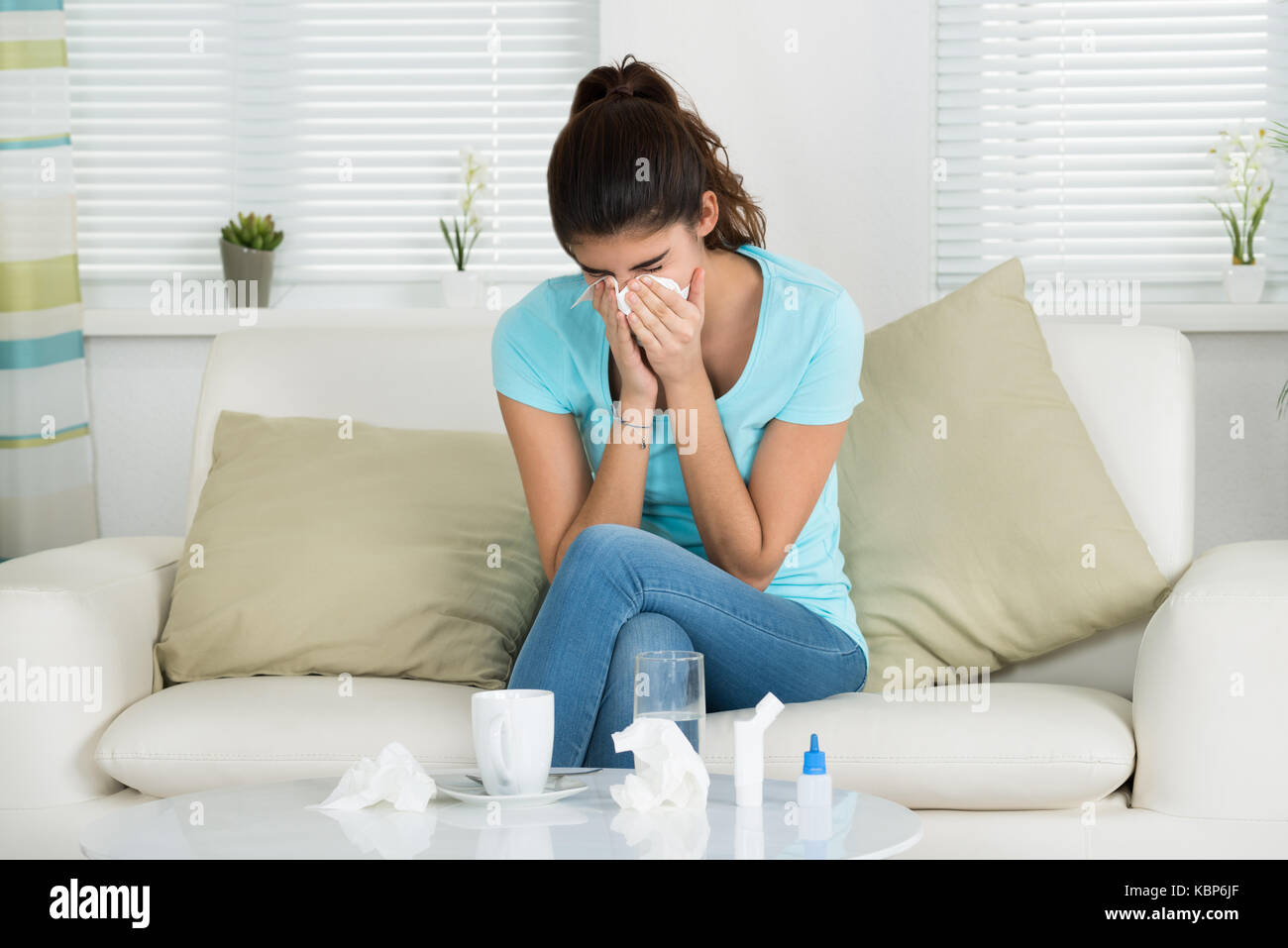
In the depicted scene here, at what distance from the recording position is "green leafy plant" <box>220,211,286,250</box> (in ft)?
9.04

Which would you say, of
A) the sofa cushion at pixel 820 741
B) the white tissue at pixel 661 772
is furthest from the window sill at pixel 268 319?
the white tissue at pixel 661 772

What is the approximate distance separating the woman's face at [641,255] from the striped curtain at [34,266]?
154 cm

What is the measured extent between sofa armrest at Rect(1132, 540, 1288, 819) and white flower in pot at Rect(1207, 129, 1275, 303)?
1291 millimetres

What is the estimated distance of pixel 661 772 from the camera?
1089 mm

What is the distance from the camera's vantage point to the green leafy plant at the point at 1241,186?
2633 mm

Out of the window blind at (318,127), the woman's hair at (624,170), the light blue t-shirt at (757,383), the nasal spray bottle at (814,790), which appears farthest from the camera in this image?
the window blind at (318,127)

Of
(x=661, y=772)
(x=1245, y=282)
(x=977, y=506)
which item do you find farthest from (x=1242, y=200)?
(x=661, y=772)

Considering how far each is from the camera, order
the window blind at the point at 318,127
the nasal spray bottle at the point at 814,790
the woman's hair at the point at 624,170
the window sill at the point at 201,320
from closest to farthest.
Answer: the nasal spray bottle at the point at 814,790
the woman's hair at the point at 624,170
the window sill at the point at 201,320
the window blind at the point at 318,127

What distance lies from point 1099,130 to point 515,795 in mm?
2139

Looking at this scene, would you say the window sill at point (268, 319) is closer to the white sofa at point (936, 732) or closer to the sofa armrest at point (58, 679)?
the white sofa at point (936, 732)

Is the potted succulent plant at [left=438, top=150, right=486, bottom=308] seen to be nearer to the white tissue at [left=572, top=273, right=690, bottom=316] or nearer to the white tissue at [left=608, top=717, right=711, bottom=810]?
the white tissue at [left=572, top=273, right=690, bottom=316]

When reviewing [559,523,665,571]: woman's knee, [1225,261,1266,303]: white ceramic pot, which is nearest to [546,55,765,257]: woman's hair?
[559,523,665,571]: woman's knee

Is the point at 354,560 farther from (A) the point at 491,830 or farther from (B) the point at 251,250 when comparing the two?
(B) the point at 251,250

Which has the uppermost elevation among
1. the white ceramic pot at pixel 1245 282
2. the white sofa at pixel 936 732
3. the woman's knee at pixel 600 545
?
the white ceramic pot at pixel 1245 282
